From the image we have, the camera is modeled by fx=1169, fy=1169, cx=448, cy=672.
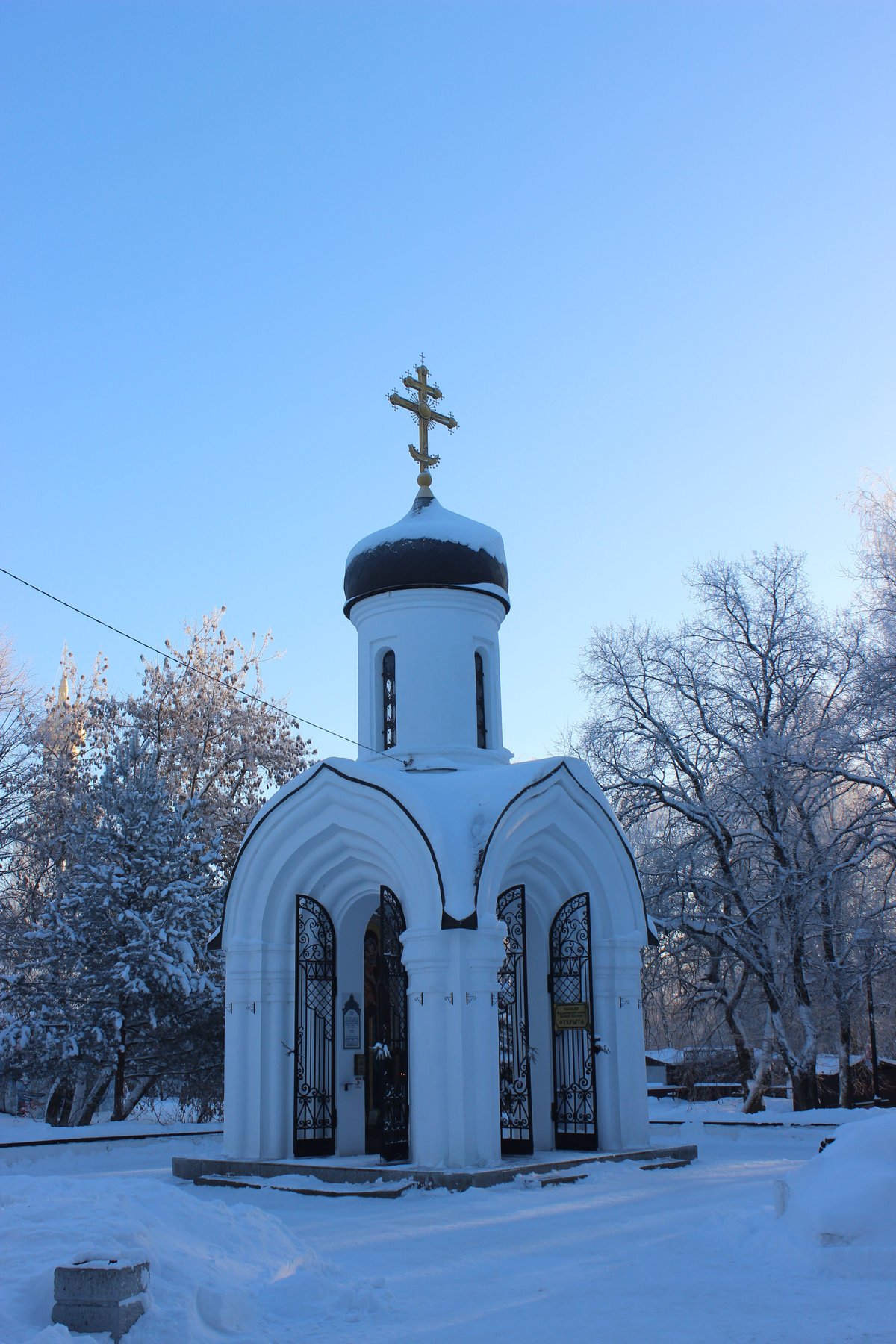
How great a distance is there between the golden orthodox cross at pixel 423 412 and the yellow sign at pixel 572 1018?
241 inches

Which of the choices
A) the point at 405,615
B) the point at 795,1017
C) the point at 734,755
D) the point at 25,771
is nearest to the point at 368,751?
the point at 405,615

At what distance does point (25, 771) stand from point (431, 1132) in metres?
14.6

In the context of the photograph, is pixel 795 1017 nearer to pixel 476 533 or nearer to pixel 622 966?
pixel 622 966

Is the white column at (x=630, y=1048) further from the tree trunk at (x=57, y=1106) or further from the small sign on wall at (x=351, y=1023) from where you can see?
the tree trunk at (x=57, y=1106)

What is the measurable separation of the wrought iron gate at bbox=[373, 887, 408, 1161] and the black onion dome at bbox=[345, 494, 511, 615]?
3.61 m

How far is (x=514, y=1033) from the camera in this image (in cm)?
1150

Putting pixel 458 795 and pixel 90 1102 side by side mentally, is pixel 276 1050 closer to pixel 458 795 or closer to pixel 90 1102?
pixel 458 795

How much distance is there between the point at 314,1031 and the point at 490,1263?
18.4 feet

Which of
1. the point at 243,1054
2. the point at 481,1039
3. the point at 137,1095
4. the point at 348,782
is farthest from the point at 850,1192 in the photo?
the point at 137,1095

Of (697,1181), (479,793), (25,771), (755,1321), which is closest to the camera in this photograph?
(755,1321)

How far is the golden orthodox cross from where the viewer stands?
13812 mm

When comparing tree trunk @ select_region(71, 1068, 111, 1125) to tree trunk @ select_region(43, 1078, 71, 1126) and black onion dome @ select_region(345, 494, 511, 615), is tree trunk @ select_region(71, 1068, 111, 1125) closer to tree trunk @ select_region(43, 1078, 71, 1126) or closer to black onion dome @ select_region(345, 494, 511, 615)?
tree trunk @ select_region(43, 1078, 71, 1126)

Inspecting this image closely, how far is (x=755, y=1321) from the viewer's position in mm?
5004

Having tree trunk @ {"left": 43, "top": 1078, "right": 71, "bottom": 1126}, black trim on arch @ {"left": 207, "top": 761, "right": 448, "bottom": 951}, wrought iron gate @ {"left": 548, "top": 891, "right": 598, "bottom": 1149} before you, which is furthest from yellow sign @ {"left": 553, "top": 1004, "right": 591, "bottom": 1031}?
tree trunk @ {"left": 43, "top": 1078, "right": 71, "bottom": 1126}
